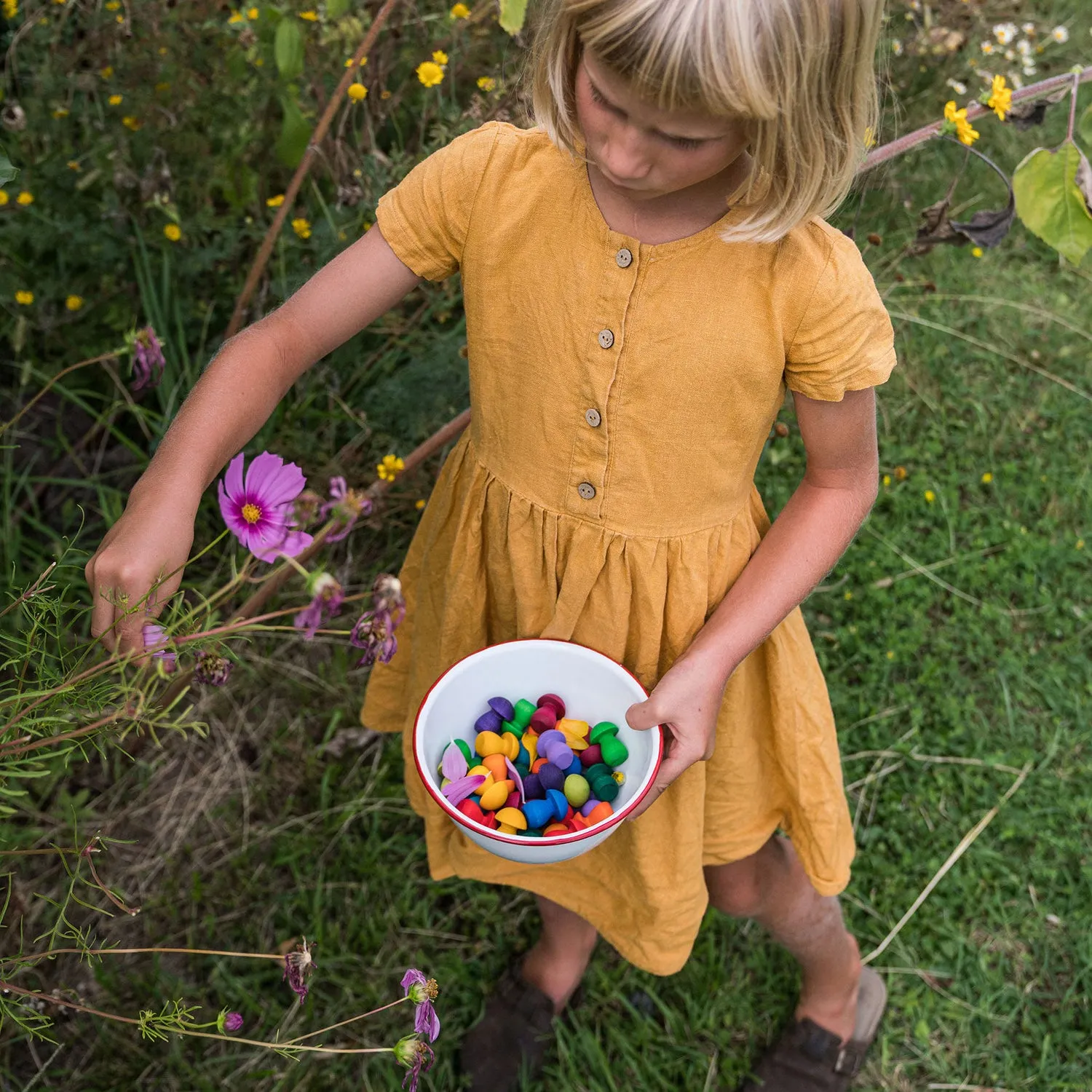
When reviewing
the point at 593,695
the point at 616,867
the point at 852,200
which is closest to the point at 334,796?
the point at 616,867

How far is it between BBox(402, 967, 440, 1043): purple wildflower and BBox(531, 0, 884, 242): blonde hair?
2.25ft

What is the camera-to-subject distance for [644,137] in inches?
33.0

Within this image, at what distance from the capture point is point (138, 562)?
2.77ft

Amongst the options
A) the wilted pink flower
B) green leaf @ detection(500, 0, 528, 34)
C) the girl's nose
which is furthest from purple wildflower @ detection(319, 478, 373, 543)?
green leaf @ detection(500, 0, 528, 34)

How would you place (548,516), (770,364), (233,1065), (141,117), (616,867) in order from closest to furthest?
1. (770,364)
2. (548,516)
3. (616,867)
4. (233,1065)
5. (141,117)

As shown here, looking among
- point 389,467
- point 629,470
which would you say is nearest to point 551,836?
point 629,470

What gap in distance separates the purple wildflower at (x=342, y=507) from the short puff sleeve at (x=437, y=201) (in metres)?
0.50

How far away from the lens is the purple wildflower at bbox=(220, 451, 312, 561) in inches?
29.3

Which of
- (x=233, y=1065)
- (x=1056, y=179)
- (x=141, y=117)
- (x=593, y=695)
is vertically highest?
(x=141, y=117)

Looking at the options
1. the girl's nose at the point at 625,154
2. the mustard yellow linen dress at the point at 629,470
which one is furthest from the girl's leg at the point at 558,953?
the girl's nose at the point at 625,154

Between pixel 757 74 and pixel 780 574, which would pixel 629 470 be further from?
pixel 757 74

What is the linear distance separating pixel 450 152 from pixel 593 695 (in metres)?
0.61

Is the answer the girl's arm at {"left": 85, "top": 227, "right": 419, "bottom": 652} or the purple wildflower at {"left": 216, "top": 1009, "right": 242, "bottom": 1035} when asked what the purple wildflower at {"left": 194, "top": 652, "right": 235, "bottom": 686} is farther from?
the purple wildflower at {"left": 216, "top": 1009, "right": 242, "bottom": 1035}

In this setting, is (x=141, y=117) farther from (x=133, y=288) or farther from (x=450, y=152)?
(x=450, y=152)
